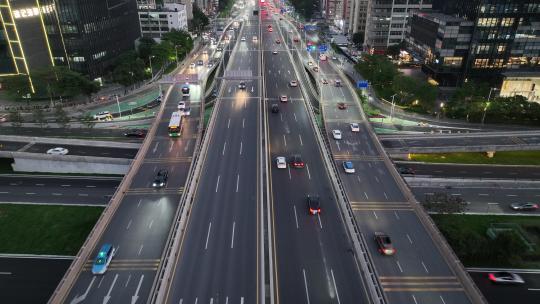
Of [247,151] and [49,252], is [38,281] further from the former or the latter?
[247,151]

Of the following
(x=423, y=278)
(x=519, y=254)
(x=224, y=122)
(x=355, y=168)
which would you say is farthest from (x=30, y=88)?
(x=519, y=254)

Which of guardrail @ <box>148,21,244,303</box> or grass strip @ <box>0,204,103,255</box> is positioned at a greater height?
guardrail @ <box>148,21,244,303</box>

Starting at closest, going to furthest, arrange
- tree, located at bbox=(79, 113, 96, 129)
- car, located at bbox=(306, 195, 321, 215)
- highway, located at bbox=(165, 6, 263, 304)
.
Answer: highway, located at bbox=(165, 6, 263, 304) < car, located at bbox=(306, 195, 321, 215) < tree, located at bbox=(79, 113, 96, 129)

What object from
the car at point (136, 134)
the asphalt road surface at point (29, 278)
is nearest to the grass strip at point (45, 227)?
the asphalt road surface at point (29, 278)

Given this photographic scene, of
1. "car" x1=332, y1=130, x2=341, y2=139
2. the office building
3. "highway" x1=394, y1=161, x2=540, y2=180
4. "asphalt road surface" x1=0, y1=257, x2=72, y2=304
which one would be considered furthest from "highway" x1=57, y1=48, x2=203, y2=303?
the office building

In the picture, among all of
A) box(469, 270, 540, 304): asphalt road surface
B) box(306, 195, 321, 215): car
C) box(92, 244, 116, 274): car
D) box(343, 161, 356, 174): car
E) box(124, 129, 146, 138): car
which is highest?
box(306, 195, 321, 215): car

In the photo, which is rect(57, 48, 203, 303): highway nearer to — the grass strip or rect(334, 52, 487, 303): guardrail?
the grass strip

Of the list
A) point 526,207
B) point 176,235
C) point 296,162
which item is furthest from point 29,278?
point 526,207
